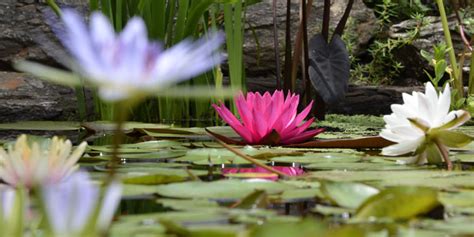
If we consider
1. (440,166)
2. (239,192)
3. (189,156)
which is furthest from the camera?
(189,156)

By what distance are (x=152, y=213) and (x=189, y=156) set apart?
1.82ft

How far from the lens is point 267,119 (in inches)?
56.3

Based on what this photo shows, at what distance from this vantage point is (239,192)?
775 millimetres

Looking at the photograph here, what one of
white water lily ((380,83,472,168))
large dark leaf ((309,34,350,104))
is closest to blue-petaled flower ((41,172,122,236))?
white water lily ((380,83,472,168))

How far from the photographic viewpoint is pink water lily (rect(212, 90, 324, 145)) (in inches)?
54.8

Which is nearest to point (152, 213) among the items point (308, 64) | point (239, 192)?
point (239, 192)

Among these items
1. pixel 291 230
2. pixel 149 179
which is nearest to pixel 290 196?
pixel 149 179

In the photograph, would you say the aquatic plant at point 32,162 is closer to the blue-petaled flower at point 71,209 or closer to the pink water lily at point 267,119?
the blue-petaled flower at point 71,209

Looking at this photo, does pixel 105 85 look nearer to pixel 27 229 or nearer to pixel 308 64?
pixel 27 229

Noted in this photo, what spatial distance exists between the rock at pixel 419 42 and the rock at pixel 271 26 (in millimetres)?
202

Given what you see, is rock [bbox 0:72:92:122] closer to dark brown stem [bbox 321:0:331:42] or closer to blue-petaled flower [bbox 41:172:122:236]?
dark brown stem [bbox 321:0:331:42]

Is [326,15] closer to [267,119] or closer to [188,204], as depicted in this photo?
[267,119]

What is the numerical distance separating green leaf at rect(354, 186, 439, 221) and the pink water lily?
2.43ft

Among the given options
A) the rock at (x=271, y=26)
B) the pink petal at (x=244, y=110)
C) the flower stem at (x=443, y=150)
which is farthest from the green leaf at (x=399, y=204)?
the rock at (x=271, y=26)
